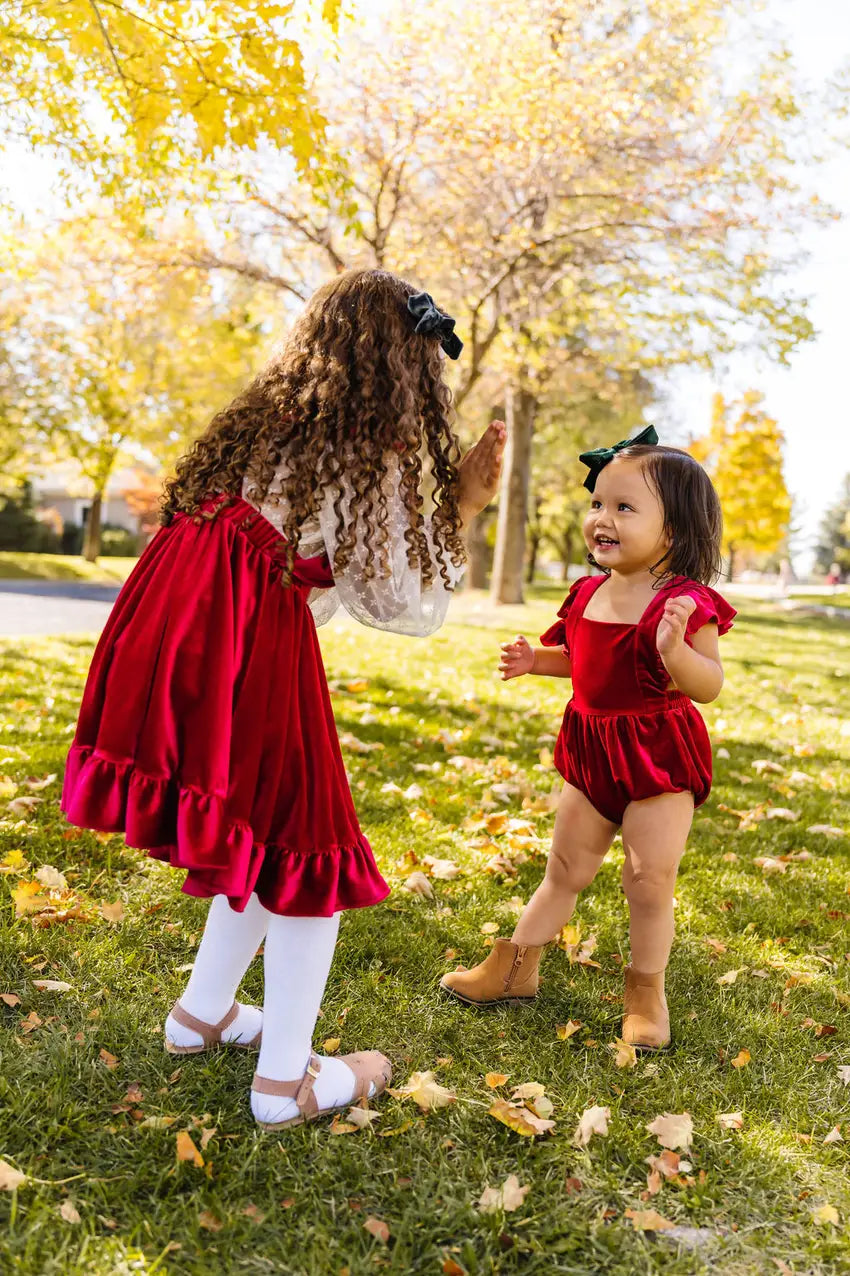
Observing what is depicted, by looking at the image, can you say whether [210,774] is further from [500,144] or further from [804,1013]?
[500,144]

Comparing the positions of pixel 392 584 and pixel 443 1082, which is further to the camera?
pixel 443 1082

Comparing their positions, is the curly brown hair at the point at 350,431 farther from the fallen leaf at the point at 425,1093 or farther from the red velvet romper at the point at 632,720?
the fallen leaf at the point at 425,1093

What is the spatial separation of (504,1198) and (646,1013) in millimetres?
872

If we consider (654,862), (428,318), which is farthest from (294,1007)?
(428,318)

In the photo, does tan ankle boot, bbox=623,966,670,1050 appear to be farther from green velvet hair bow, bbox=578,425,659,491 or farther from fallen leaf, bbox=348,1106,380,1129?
green velvet hair bow, bbox=578,425,659,491

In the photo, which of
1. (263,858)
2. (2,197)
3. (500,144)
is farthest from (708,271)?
(263,858)

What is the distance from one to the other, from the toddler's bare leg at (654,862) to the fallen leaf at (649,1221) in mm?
821

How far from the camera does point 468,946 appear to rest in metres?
3.29

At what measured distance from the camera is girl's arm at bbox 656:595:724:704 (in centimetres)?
245

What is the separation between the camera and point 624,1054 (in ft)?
8.66

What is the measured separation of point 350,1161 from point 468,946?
1.19 m

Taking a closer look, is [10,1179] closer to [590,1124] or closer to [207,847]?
[207,847]

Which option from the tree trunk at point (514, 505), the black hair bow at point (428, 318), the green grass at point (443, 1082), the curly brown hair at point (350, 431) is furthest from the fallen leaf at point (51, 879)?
the tree trunk at point (514, 505)

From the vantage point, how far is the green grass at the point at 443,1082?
194 cm
